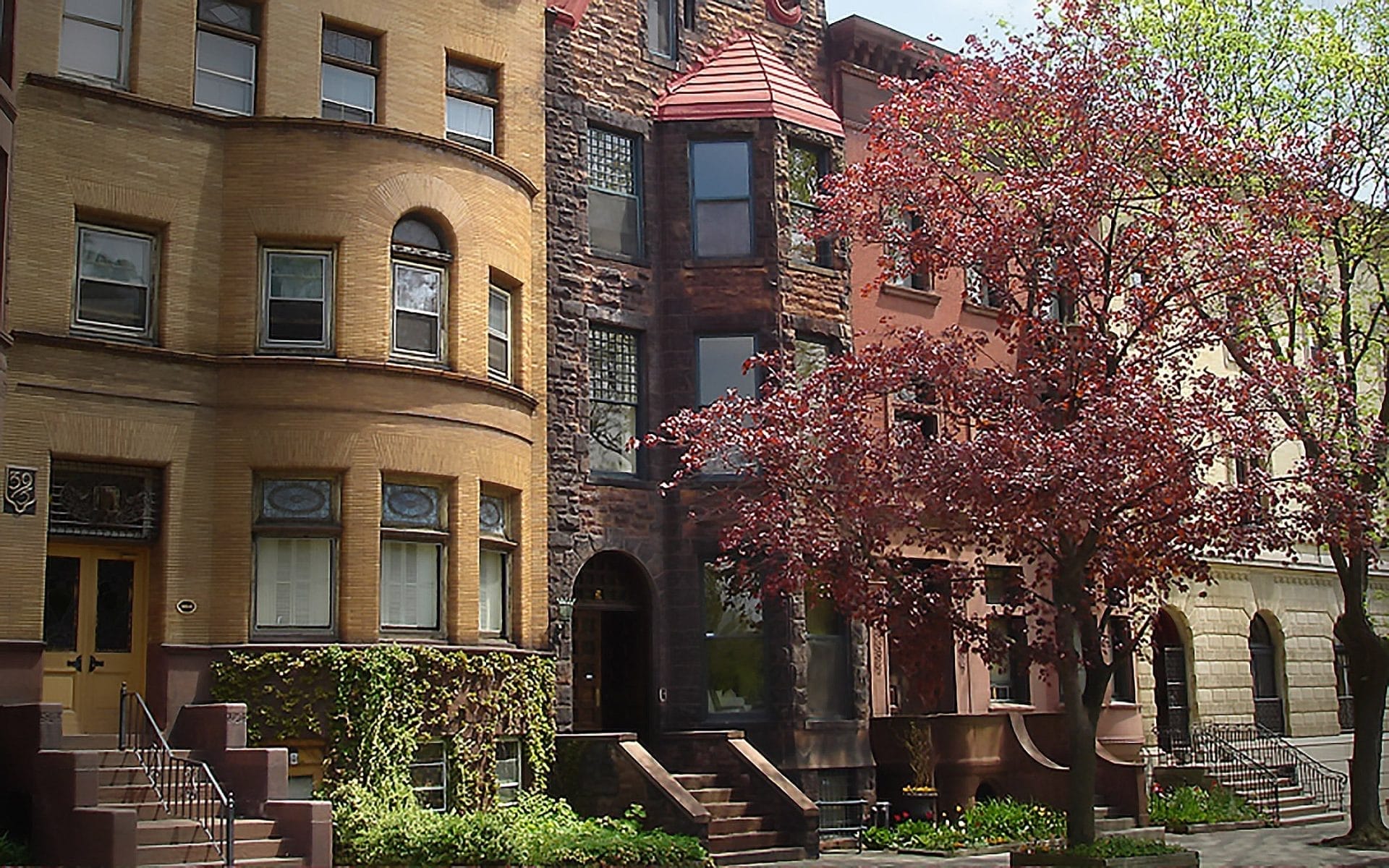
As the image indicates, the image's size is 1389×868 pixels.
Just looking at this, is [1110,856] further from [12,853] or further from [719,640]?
[12,853]

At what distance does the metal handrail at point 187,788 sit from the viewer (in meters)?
15.6

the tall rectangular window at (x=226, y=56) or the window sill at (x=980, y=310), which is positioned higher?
the tall rectangular window at (x=226, y=56)

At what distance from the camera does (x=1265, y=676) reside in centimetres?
3462

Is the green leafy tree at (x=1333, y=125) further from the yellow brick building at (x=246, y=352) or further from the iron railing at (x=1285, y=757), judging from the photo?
the yellow brick building at (x=246, y=352)

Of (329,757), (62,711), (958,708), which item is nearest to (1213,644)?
(958,708)

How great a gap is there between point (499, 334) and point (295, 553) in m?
4.39

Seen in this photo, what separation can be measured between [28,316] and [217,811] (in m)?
→ 5.87

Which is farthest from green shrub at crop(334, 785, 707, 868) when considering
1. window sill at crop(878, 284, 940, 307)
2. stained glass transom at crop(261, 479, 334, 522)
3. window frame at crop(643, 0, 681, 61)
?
window frame at crop(643, 0, 681, 61)

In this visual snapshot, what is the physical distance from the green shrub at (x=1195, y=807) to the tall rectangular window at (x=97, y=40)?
1958cm

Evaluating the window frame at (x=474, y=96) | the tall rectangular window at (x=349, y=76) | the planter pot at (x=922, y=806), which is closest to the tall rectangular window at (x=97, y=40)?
the tall rectangular window at (x=349, y=76)

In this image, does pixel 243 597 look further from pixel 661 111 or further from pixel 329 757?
pixel 661 111

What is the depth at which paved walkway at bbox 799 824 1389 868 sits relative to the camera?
21.0 m

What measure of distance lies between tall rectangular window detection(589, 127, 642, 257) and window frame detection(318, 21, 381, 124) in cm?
414

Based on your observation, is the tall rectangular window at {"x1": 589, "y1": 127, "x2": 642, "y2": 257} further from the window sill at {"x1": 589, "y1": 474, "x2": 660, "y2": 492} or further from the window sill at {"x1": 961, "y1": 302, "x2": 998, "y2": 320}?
the window sill at {"x1": 961, "y1": 302, "x2": 998, "y2": 320}
